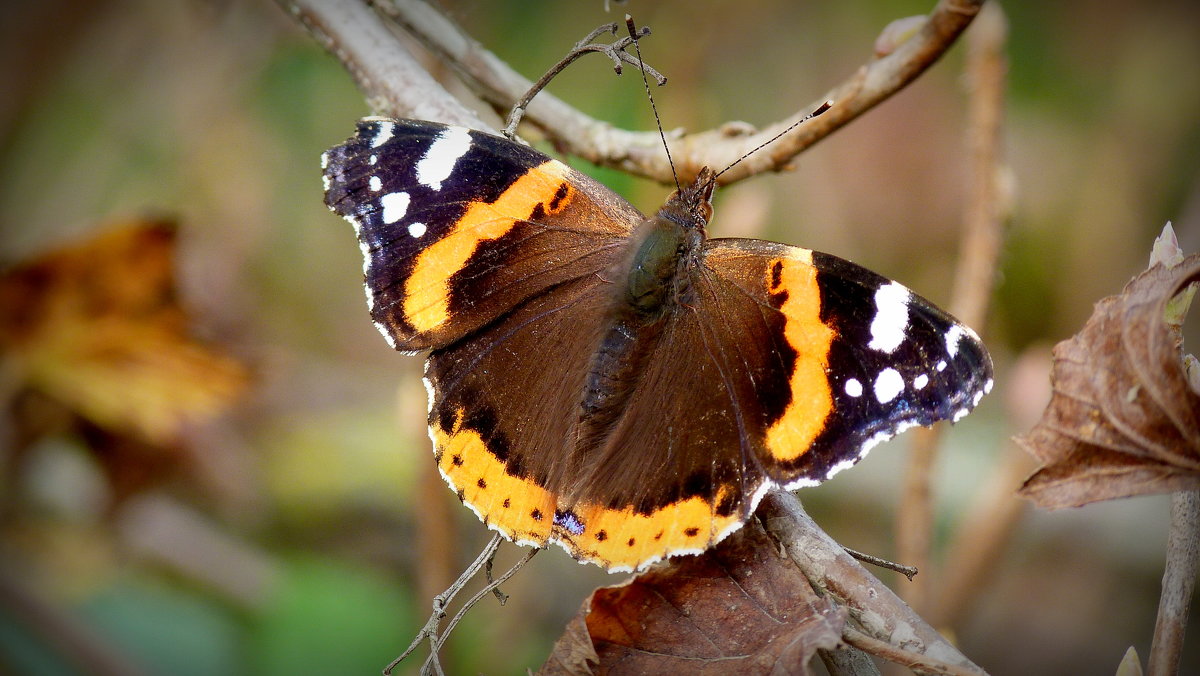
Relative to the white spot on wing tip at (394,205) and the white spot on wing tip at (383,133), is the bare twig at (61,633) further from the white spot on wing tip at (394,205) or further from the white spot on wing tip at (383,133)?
the white spot on wing tip at (383,133)

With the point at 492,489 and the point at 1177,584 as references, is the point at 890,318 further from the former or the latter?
the point at 492,489

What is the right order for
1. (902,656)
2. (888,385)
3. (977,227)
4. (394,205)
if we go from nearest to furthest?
(902,656)
(888,385)
(394,205)
(977,227)

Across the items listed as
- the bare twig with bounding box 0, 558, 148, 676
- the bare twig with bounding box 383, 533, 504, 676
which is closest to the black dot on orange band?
the bare twig with bounding box 383, 533, 504, 676

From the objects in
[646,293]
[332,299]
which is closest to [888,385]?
[646,293]

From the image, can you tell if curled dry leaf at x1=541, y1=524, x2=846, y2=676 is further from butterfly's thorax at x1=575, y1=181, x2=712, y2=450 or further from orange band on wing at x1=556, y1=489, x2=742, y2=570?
butterfly's thorax at x1=575, y1=181, x2=712, y2=450

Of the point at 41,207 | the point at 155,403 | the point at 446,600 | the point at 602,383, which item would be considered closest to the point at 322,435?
the point at 155,403

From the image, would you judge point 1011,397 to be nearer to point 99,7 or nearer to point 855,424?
point 855,424
